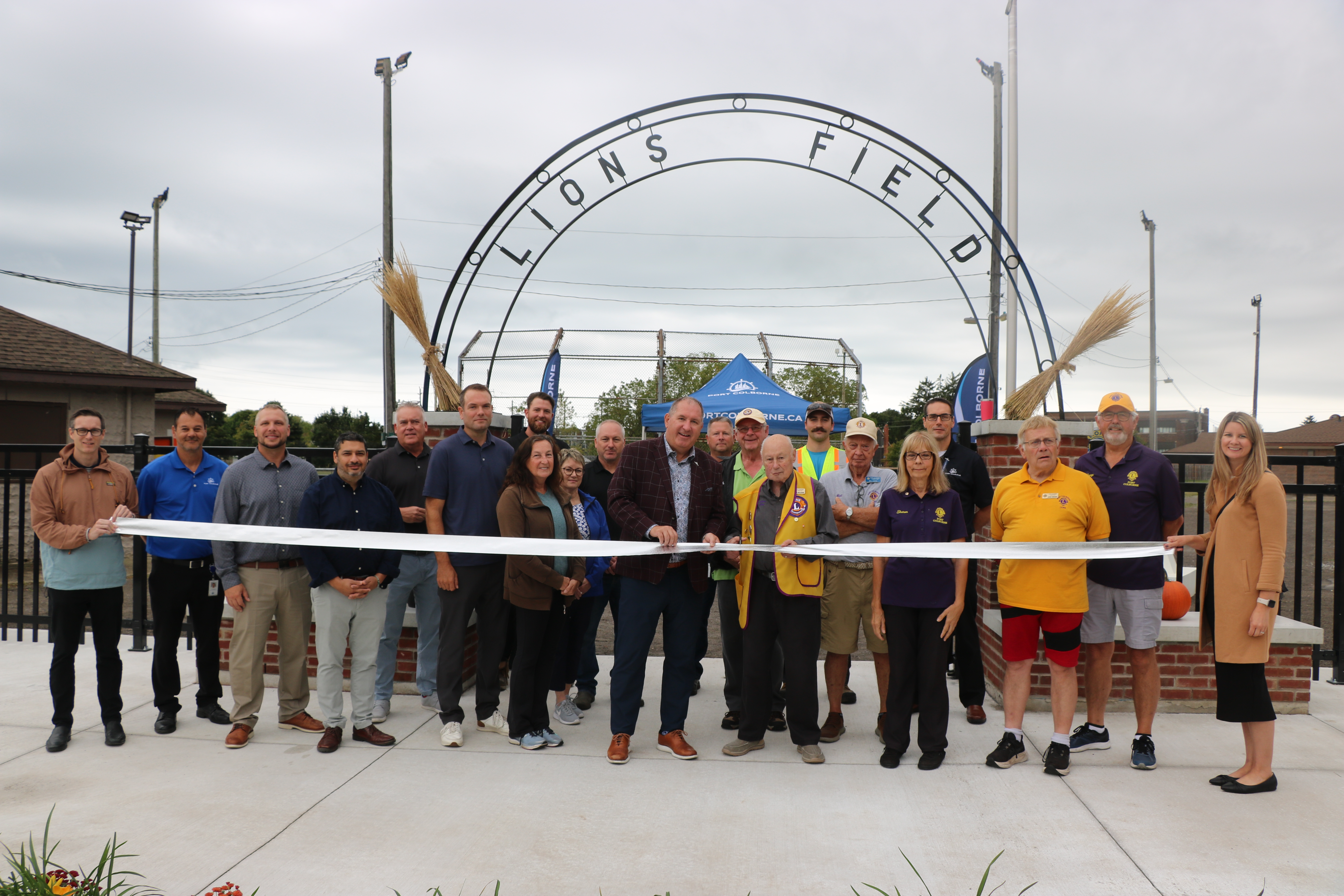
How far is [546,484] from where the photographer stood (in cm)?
471

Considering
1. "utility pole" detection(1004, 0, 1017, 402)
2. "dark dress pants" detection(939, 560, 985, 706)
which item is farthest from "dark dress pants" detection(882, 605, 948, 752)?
"utility pole" detection(1004, 0, 1017, 402)

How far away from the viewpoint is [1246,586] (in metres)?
3.95

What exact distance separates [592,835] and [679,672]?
114cm

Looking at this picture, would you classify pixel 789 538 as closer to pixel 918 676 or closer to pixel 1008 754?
pixel 918 676

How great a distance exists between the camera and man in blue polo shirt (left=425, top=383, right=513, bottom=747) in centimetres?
473

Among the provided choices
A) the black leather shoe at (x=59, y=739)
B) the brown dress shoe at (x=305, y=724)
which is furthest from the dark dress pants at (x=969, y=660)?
the black leather shoe at (x=59, y=739)

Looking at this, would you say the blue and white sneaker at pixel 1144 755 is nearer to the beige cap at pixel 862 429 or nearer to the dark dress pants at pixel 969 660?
the dark dress pants at pixel 969 660

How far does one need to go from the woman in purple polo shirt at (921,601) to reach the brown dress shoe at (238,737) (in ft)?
11.4

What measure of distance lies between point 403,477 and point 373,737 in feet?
5.25

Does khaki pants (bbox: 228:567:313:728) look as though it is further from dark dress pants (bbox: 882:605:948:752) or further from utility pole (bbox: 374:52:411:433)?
utility pole (bbox: 374:52:411:433)

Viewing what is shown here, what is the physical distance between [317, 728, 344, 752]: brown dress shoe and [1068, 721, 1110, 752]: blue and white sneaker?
3.96 metres

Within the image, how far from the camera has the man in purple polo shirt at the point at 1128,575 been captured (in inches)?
173

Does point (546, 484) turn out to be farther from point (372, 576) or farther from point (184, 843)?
point (184, 843)

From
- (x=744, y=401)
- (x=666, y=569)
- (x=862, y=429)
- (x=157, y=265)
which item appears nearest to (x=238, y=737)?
(x=666, y=569)
